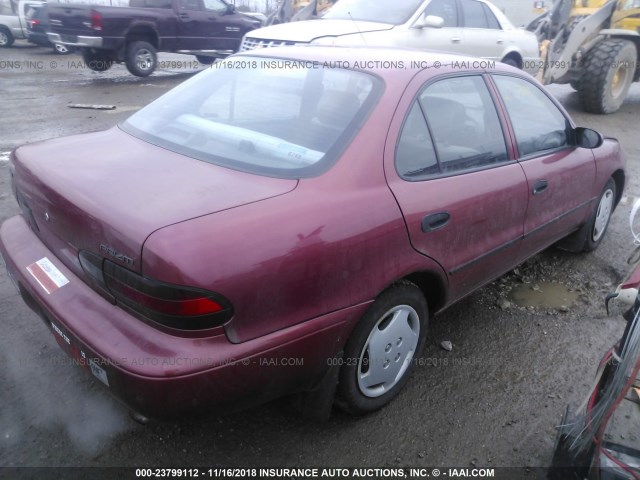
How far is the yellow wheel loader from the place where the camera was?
335 inches

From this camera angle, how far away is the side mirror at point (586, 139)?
3357 mm

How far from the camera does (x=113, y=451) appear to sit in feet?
7.22

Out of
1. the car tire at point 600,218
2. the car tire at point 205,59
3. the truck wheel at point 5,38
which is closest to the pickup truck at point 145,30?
the car tire at point 205,59

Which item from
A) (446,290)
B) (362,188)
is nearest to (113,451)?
(362,188)

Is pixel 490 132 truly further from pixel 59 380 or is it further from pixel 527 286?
pixel 59 380

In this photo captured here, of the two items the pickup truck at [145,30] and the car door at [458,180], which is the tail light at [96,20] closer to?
the pickup truck at [145,30]

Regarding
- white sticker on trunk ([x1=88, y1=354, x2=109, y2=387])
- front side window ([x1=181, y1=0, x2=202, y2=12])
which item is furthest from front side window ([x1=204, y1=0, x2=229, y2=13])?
white sticker on trunk ([x1=88, y1=354, x2=109, y2=387])

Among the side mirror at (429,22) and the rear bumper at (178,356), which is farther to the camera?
the side mirror at (429,22)

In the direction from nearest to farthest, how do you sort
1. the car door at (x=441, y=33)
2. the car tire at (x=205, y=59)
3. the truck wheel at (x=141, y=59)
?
1. the car door at (x=441, y=33)
2. the truck wheel at (x=141, y=59)
3. the car tire at (x=205, y=59)

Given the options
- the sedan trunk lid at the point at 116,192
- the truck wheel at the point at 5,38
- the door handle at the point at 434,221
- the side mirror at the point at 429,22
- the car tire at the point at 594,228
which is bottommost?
the truck wheel at the point at 5,38

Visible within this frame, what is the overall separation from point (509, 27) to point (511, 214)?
7459 mm

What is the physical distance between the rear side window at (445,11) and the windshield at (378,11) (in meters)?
0.20

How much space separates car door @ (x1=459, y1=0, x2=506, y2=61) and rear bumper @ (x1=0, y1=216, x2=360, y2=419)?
7.49 meters

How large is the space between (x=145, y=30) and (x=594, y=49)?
889cm
